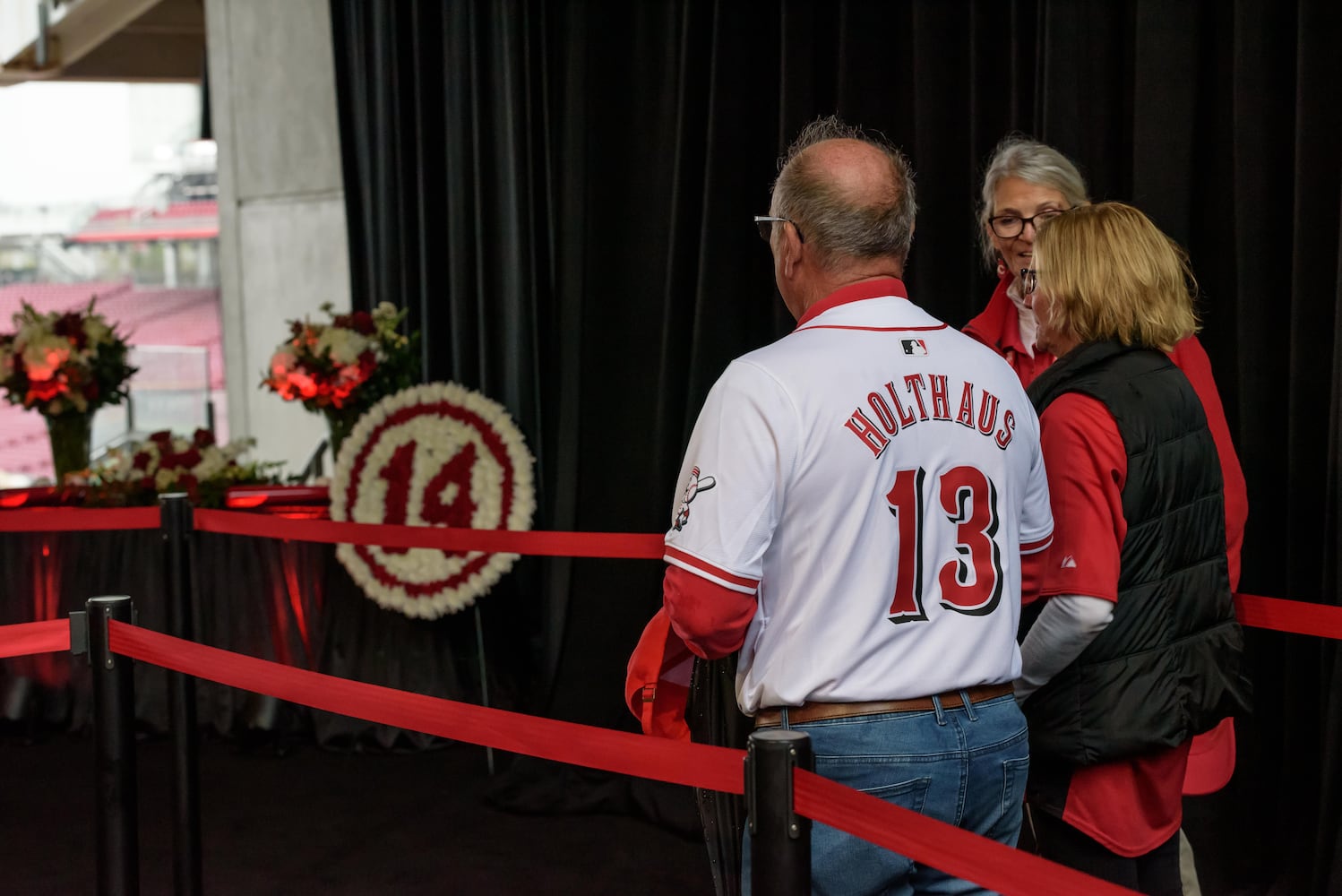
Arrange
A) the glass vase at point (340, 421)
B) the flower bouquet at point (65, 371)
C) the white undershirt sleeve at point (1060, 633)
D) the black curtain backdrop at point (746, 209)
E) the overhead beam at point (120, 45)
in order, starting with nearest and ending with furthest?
1. the white undershirt sleeve at point (1060, 633)
2. the black curtain backdrop at point (746, 209)
3. the glass vase at point (340, 421)
4. the flower bouquet at point (65, 371)
5. the overhead beam at point (120, 45)

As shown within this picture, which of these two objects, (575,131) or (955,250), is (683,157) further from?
(955,250)

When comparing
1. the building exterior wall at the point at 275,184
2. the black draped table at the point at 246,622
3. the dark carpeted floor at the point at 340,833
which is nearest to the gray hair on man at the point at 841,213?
the dark carpeted floor at the point at 340,833

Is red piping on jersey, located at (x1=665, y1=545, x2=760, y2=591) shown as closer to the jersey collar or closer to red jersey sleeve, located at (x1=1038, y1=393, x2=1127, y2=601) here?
the jersey collar

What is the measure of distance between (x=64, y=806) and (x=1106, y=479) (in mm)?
3441

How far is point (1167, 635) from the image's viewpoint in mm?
1788

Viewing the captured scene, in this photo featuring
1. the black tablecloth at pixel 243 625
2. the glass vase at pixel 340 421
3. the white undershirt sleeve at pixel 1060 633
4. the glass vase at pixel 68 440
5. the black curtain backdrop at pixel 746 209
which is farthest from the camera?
the glass vase at pixel 68 440

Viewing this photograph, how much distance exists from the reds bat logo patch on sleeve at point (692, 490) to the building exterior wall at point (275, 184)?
486 centimetres

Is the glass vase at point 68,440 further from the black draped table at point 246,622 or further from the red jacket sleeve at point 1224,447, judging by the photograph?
the red jacket sleeve at point 1224,447

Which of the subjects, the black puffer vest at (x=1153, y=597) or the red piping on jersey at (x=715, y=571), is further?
the black puffer vest at (x=1153, y=597)

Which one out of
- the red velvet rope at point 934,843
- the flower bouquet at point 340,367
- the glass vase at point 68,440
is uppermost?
the flower bouquet at point 340,367

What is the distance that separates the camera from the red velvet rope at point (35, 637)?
2.21 m

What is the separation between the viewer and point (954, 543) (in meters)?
1.52

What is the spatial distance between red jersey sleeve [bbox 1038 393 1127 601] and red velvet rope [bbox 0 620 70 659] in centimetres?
160

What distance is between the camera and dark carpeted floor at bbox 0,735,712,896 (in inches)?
132
